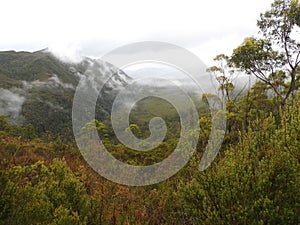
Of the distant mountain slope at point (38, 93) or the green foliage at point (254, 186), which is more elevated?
the green foliage at point (254, 186)

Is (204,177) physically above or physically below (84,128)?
above

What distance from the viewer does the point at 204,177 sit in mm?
4953

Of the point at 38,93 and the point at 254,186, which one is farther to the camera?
the point at 38,93

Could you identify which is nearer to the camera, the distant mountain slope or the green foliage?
the green foliage

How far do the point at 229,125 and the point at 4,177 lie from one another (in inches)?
618

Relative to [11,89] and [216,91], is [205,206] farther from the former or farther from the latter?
[11,89]

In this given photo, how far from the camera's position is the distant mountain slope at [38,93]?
10362cm

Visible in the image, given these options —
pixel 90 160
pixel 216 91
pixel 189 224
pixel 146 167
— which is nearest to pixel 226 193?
pixel 189 224

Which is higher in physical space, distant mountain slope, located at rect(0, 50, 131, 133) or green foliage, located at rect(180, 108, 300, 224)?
green foliage, located at rect(180, 108, 300, 224)

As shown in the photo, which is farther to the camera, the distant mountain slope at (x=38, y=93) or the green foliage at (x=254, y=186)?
the distant mountain slope at (x=38, y=93)

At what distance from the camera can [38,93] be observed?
135 meters

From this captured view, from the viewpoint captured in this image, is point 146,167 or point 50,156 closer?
point 146,167

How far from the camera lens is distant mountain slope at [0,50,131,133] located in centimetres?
10362

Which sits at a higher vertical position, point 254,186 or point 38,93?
point 254,186
